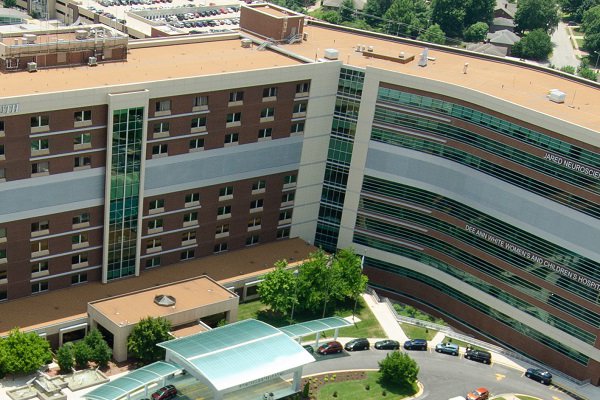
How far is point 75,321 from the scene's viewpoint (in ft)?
380

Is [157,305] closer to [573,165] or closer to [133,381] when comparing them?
[133,381]

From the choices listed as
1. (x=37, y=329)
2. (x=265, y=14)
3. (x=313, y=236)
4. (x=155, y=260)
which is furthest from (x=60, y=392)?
(x=265, y=14)

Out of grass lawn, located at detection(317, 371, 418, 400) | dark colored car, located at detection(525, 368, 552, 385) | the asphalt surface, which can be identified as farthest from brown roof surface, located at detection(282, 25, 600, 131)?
grass lawn, located at detection(317, 371, 418, 400)

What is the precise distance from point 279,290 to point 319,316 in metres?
7.89

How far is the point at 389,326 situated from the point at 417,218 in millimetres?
16339

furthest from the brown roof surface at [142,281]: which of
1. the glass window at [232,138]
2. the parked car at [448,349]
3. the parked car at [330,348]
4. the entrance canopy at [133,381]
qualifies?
the parked car at [448,349]

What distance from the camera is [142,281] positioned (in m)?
126

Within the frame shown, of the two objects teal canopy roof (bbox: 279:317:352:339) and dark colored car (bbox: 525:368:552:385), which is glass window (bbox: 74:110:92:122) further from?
dark colored car (bbox: 525:368:552:385)

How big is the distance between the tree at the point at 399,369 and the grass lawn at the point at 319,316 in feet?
35.6

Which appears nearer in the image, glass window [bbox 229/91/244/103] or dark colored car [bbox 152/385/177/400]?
dark colored car [bbox 152/385/177/400]

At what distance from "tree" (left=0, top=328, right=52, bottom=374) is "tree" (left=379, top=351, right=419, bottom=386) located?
1531 inches

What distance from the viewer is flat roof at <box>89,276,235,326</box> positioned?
381ft

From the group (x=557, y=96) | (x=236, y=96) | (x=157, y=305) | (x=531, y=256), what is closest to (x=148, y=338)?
(x=157, y=305)

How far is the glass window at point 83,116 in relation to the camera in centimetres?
11294
